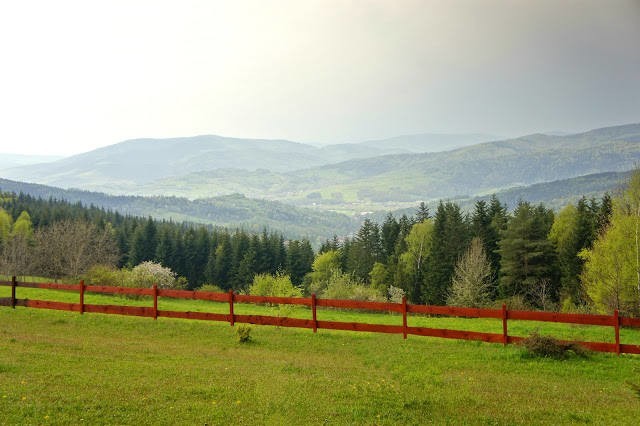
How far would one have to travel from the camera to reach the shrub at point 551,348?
1603cm

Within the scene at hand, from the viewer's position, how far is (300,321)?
1978 cm

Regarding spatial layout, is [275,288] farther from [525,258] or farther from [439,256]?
[525,258]

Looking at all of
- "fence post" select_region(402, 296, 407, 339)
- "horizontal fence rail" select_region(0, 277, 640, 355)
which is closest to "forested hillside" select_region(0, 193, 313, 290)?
"horizontal fence rail" select_region(0, 277, 640, 355)

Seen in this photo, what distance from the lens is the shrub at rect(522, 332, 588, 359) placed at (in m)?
16.0

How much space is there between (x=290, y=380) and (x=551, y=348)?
8.50 metres

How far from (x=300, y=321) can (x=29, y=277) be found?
69491mm

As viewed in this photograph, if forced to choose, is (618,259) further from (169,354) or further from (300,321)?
(169,354)

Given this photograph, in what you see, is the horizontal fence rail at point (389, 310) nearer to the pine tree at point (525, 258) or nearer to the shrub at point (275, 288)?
the shrub at point (275, 288)

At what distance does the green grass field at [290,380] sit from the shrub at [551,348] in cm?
30

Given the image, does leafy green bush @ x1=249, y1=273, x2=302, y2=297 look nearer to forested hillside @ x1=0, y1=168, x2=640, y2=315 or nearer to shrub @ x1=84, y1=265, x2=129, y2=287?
forested hillside @ x1=0, y1=168, x2=640, y2=315

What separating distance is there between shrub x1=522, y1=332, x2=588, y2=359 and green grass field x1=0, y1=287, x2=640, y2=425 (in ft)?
0.99

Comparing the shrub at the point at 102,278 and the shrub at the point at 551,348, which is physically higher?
the shrub at the point at 551,348

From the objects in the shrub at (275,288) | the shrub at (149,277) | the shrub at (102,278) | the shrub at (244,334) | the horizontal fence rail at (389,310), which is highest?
the horizontal fence rail at (389,310)

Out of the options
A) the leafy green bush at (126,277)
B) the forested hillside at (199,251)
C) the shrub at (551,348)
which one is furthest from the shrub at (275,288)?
the shrub at (551,348)
